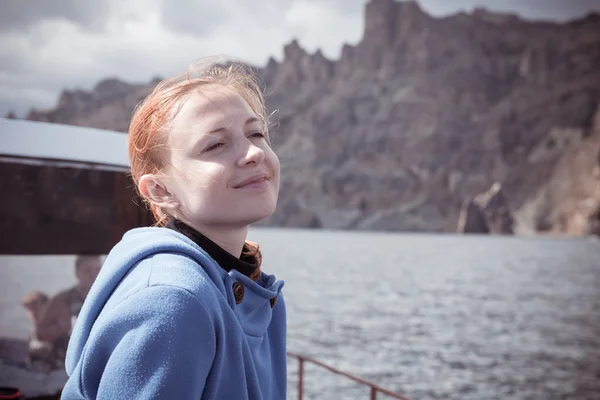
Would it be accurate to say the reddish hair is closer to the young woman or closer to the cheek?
the young woman

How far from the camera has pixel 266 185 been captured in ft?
4.49

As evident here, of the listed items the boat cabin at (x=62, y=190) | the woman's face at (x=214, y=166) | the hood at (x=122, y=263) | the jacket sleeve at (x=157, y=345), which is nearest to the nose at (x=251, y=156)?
the woman's face at (x=214, y=166)

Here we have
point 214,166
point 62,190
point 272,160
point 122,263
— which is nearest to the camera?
point 122,263

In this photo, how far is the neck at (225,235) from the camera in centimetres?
136

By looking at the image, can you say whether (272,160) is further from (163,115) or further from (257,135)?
(163,115)

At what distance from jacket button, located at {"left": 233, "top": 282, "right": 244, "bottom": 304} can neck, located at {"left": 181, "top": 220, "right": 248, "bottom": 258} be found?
105 millimetres

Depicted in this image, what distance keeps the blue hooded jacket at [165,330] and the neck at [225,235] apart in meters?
0.08

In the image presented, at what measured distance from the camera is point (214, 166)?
131 centimetres

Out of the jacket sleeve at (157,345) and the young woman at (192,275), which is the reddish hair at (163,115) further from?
the jacket sleeve at (157,345)

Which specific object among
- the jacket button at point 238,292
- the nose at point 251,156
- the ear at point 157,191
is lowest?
the jacket button at point 238,292

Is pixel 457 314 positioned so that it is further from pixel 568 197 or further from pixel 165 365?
pixel 568 197

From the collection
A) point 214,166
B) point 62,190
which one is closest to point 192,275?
point 214,166

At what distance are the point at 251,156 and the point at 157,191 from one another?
0.26 m

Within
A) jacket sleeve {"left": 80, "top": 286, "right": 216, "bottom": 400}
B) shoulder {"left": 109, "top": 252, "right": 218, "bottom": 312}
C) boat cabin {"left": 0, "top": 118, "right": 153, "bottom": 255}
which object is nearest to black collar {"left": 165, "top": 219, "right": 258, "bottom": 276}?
shoulder {"left": 109, "top": 252, "right": 218, "bottom": 312}
